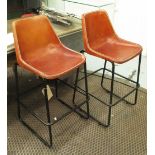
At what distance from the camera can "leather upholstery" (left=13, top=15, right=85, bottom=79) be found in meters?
1.58

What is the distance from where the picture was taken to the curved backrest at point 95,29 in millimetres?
1853

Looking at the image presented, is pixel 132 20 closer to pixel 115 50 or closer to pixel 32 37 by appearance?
pixel 115 50

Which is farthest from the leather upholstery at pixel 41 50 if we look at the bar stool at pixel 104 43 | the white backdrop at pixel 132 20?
the white backdrop at pixel 132 20

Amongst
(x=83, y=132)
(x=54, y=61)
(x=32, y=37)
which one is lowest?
(x=83, y=132)

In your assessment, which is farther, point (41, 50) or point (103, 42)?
point (103, 42)

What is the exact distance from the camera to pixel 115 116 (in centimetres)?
211

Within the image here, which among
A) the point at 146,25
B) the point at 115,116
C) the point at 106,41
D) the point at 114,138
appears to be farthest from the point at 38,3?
the point at 114,138

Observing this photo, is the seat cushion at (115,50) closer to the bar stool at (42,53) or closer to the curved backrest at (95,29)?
the curved backrest at (95,29)

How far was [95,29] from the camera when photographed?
1948 millimetres

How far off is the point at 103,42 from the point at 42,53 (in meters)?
0.59

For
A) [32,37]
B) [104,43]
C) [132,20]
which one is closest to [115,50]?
[104,43]

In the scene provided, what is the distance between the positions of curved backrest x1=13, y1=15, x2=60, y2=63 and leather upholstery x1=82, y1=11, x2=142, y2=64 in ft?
0.89
